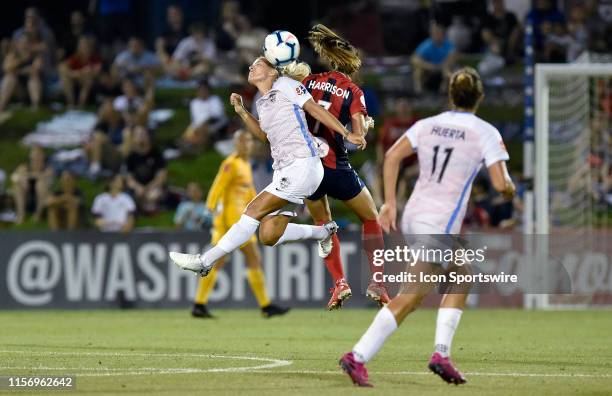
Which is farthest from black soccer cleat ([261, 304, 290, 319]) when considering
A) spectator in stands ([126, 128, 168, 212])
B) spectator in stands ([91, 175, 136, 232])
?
spectator in stands ([126, 128, 168, 212])

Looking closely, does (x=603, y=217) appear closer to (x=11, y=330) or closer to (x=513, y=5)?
→ (x=513, y=5)

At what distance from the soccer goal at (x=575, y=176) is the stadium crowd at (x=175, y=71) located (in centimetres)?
62

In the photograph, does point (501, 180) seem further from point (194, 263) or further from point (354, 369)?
point (194, 263)

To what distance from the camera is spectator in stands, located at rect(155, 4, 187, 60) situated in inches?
1005

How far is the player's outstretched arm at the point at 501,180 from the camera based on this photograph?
8.61 metres

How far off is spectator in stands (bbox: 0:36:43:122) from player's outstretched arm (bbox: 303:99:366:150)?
52.4ft

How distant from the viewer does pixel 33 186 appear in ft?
76.0

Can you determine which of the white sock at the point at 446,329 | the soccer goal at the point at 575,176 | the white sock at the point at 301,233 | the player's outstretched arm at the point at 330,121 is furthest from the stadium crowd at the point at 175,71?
the white sock at the point at 446,329

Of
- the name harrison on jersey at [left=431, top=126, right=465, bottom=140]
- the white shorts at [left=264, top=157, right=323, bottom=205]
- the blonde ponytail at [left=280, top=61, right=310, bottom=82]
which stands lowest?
the white shorts at [left=264, top=157, right=323, bottom=205]

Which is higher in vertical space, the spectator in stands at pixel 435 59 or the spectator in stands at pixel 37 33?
the spectator in stands at pixel 37 33

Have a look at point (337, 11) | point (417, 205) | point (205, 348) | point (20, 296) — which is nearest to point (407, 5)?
point (337, 11)

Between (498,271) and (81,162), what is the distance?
27.2ft

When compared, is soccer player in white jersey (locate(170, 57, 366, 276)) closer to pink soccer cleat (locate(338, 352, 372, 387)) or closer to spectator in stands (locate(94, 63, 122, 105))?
pink soccer cleat (locate(338, 352, 372, 387))

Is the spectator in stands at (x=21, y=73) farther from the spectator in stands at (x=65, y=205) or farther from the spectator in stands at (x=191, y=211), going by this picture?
the spectator in stands at (x=191, y=211)
